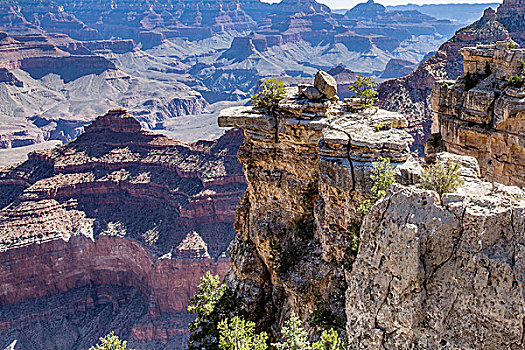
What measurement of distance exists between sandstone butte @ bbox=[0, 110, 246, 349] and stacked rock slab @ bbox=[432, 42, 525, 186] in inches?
1927

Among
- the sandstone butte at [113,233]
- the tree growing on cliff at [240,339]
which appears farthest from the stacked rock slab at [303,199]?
the sandstone butte at [113,233]

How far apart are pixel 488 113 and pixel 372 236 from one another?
19.4 metres

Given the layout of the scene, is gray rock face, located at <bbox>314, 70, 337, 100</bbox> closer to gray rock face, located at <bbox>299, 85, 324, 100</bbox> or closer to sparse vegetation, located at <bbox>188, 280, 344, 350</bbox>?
gray rock face, located at <bbox>299, 85, 324, 100</bbox>

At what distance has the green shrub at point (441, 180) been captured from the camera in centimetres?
1288

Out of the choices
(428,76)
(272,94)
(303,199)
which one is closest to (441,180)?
(303,199)

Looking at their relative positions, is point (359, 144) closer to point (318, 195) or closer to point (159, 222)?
point (318, 195)

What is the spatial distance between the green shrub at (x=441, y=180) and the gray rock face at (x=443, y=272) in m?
0.36

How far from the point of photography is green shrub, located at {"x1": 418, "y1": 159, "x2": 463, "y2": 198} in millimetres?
12883

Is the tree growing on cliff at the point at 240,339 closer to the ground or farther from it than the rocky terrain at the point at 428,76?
closer to the ground

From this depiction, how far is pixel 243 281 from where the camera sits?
91.9ft

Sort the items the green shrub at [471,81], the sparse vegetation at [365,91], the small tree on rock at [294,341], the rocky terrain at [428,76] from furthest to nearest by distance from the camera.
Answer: the rocky terrain at [428,76], the green shrub at [471,81], the sparse vegetation at [365,91], the small tree on rock at [294,341]

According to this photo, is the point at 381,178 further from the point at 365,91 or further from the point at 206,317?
the point at 206,317

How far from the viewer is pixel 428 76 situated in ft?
288

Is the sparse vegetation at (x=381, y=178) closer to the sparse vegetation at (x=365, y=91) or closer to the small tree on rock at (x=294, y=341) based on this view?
the small tree on rock at (x=294, y=341)
